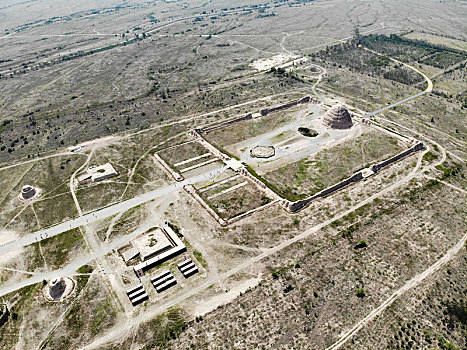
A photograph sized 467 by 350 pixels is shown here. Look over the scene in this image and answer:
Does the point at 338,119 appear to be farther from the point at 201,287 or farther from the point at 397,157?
the point at 201,287

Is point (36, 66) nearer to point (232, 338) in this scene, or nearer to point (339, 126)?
point (339, 126)

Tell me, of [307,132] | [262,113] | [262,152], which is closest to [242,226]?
[262,152]

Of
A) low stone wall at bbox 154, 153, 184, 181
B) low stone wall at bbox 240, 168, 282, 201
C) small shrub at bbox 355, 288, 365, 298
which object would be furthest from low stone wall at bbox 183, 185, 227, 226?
small shrub at bbox 355, 288, 365, 298

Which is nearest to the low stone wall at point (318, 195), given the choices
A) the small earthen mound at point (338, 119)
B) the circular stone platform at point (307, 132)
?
the circular stone platform at point (307, 132)

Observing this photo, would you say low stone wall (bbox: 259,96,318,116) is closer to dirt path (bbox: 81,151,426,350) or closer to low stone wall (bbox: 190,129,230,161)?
low stone wall (bbox: 190,129,230,161)

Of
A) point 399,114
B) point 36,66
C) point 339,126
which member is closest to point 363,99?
point 399,114

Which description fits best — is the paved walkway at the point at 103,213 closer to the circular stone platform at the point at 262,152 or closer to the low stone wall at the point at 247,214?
the circular stone platform at the point at 262,152
